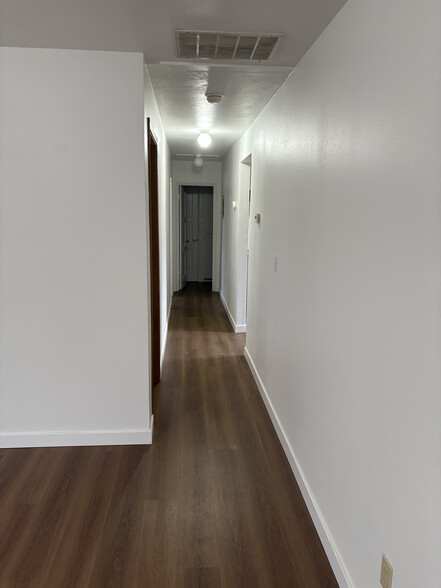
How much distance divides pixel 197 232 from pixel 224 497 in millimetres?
6827

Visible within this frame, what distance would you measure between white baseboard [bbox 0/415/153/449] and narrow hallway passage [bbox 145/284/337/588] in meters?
0.14

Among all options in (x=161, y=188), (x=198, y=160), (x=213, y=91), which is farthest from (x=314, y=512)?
(x=198, y=160)

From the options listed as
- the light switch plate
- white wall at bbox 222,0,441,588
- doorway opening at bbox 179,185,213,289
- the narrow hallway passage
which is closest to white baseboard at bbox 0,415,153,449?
the narrow hallway passage

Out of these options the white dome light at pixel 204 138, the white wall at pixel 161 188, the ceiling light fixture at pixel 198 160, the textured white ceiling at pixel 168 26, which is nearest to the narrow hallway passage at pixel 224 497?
the white wall at pixel 161 188

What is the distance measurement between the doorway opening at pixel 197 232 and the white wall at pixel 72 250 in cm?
573

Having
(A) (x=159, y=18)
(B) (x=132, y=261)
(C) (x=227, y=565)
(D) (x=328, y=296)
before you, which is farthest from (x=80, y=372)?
(A) (x=159, y=18)

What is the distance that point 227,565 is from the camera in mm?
1773

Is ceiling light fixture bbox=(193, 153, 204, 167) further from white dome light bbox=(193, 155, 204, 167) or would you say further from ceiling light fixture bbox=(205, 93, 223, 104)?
ceiling light fixture bbox=(205, 93, 223, 104)

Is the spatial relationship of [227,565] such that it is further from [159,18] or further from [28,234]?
[159,18]

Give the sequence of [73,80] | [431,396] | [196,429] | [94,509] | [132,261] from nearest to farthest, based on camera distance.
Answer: [431,396] < [94,509] < [73,80] < [132,261] < [196,429]

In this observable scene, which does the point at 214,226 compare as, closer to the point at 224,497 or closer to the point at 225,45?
the point at 225,45

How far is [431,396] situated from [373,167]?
0.76m

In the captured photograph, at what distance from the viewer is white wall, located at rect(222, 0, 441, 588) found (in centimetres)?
109

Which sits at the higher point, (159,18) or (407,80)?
(159,18)
